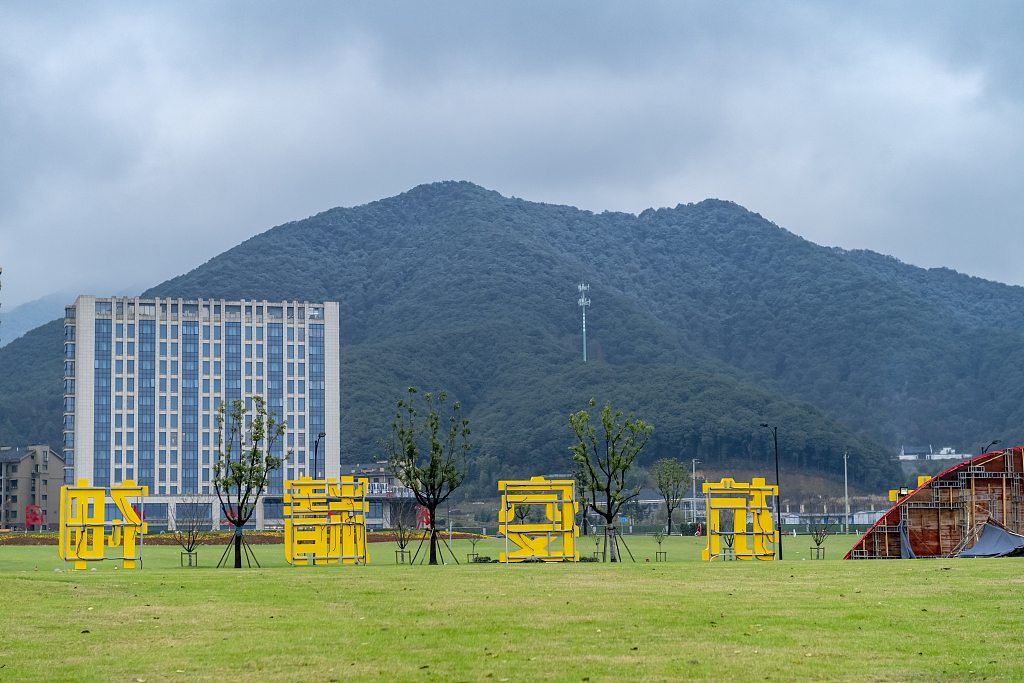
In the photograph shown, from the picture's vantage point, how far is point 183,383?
146375 mm

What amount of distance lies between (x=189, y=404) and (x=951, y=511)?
114 m

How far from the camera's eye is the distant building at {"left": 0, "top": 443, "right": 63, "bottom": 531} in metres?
156

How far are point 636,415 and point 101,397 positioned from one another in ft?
300

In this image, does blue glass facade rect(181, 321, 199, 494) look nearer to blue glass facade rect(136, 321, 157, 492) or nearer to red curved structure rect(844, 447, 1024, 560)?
blue glass facade rect(136, 321, 157, 492)

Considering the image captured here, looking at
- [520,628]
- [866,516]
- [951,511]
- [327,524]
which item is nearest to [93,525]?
[327,524]

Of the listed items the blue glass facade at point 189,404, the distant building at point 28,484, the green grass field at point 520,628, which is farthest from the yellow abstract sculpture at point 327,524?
the distant building at point 28,484

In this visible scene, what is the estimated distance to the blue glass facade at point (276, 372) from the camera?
147m

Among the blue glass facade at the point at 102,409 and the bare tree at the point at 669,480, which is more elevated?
the blue glass facade at the point at 102,409

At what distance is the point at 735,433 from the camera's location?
19038cm

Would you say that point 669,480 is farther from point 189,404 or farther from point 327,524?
point 189,404

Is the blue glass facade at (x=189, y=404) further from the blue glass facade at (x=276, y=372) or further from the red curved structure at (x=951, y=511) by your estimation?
the red curved structure at (x=951, y=511)

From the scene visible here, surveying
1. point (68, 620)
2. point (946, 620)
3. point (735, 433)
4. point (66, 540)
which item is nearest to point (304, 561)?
point (66, 540)

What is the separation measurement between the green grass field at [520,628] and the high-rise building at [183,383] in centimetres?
11535

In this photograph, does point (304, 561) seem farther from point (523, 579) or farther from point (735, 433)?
point (735, 433)
